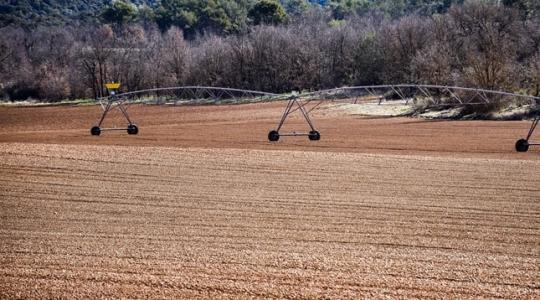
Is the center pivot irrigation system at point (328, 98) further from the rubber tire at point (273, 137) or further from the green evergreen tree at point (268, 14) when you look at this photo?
the green evergreen tree at point (268, 14)

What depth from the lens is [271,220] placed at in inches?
633

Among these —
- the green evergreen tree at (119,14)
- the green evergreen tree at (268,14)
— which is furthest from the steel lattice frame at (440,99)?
the green evergreen tree at (119,14)

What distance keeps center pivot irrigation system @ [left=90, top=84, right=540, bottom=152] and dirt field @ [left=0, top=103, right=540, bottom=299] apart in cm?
216

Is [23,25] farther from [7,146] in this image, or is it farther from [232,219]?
[232,219]

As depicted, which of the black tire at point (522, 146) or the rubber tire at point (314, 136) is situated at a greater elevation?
the rubber tire at point (314, 136)

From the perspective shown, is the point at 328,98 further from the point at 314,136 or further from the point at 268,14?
the point at 268,14

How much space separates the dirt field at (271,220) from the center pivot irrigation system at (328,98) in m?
2.16

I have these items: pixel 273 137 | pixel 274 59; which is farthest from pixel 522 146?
pixel 274 59

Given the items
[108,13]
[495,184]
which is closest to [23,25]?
[108,13]

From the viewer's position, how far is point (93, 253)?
13.2 meters

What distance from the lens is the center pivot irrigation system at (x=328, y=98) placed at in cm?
3238

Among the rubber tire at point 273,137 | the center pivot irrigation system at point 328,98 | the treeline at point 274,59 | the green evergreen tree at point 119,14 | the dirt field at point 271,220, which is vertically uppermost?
the green evergreen tree at point 119,14

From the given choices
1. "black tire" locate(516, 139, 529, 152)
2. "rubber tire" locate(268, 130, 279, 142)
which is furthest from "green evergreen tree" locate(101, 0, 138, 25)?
"black tire" locate(516, 139, 529, 152)

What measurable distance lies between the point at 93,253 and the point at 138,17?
6298 inches
